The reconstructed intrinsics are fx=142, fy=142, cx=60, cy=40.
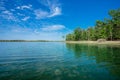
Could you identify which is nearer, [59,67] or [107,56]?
[59,67]

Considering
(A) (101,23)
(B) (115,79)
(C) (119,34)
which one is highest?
(A) (101,23)

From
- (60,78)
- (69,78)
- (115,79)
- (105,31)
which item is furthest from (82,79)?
(105,31)

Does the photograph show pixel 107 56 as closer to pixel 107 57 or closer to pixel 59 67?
pixel 107 57

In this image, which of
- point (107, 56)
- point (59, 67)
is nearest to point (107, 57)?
point (107, 56)

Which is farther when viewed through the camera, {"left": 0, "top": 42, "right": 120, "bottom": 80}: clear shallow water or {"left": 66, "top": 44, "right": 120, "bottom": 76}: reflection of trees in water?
{"left": 66, "top": 44, "right": 120, "bottom": 76}: reflection of trees in water

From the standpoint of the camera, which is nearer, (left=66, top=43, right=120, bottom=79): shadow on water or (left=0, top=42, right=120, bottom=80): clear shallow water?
(left=0, top=42, right=120, bottom=80): clear shallow water

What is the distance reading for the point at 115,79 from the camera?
11.8 meters

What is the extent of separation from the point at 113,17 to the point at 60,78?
84.6 metres

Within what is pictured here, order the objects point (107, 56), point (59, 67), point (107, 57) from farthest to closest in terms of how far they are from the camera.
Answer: point (107, 56)
point (107, 57)
point (59, 67)

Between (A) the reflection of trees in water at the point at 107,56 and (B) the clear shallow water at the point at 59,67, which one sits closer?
(B) the clear shallow water at the point at 59,67

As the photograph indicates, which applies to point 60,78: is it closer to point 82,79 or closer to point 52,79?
point 52,79

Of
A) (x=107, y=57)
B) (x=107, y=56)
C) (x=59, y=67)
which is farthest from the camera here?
(x=107, y=56)

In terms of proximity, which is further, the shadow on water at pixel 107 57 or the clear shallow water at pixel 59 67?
the shadow on water at pixel 107 57

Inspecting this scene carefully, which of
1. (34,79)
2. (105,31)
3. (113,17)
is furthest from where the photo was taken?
(105,31)
